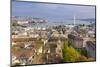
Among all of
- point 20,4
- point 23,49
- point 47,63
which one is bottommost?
point 47,63

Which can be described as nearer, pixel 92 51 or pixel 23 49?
pixel 23 49

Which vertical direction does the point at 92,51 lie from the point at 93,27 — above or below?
below

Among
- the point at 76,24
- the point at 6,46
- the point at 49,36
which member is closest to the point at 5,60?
the point at 6,46

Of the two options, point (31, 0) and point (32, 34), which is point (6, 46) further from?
point (31, 0)

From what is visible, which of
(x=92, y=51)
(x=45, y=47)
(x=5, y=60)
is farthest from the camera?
(x=92, y=51)

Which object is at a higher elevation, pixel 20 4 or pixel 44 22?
pixel 20 4

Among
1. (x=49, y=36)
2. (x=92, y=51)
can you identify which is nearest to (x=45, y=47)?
(x=49, y=36)

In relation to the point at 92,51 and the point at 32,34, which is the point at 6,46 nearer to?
the point at 32,34

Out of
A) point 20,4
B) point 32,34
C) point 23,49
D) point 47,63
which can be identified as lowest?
point 47,63

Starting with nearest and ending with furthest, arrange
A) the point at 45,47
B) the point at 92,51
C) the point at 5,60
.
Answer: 1. the point at 5,60
2. the point at 45,47
3. the point at 92,51
